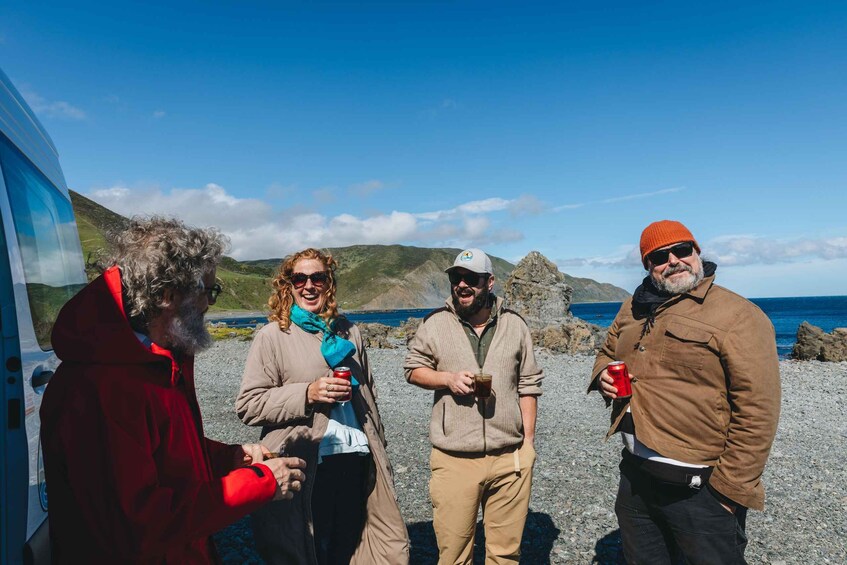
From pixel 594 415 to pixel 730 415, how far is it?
9.52 metres

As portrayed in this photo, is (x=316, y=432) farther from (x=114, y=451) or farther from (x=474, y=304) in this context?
(x=114, y=451)

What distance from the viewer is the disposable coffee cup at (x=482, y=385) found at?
141 inches

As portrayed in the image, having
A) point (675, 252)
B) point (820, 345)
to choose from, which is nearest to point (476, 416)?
point (675, 252)

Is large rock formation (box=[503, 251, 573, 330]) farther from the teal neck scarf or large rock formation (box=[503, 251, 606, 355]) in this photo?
the teal neck scarf

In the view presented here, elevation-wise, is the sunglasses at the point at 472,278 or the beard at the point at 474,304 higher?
the sunglasses at the point at 472,278

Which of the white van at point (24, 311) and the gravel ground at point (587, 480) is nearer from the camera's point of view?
the white van at point (24, 311)

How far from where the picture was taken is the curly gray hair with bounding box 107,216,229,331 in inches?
79.7

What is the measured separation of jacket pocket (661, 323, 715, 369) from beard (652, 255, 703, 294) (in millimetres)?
236

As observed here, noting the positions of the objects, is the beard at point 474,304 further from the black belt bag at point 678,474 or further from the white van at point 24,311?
the white van at point 24,311

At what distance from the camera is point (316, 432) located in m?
3.50

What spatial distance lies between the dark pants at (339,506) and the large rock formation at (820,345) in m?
27.8

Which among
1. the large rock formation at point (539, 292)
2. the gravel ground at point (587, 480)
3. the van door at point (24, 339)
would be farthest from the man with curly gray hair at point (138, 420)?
the large rock formation at point (539, 292)

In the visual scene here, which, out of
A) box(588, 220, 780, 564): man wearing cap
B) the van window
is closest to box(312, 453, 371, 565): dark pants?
box(588, 220, 780, 564): man wearing cap

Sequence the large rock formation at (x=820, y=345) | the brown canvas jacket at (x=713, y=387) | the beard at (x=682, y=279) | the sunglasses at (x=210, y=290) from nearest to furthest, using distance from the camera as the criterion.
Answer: the sunglasses at (x=210, y=290), the brown canvas jacket at (x=713, y=387), the beard at (x=682, y=279), the large rock formation at (x=820, y=345)
